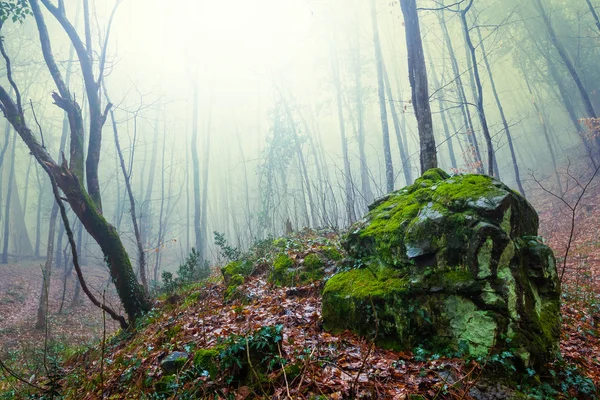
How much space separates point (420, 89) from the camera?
6484 mm

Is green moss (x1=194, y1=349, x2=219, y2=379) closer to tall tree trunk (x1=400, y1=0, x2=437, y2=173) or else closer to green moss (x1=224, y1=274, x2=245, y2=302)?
green moss (x1=224, y1=274, x2=245, y2=302)

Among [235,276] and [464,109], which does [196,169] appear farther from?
[464,109]

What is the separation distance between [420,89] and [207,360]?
6400 mm

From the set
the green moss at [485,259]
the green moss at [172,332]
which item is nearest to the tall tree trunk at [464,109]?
the green moss at [485,259]

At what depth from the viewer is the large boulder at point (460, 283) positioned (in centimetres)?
292

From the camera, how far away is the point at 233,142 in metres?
46.6

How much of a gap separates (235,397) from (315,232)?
672 centimetres

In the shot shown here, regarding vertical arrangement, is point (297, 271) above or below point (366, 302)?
above

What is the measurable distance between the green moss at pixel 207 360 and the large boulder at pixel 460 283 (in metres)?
1.45

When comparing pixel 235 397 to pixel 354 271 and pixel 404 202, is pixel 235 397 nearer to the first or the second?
pixel 354 271

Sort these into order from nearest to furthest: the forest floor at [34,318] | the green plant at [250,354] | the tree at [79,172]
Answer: the green plant at [250,354] → the tree at [79,172] → the forest floor at [34,318]

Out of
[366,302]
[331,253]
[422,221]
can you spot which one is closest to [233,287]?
[331,253]

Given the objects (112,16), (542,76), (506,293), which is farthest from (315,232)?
(542,76)

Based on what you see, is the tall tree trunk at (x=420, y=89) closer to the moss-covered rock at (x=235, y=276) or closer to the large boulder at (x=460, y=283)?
the large boulder at (x=460, y=283)
